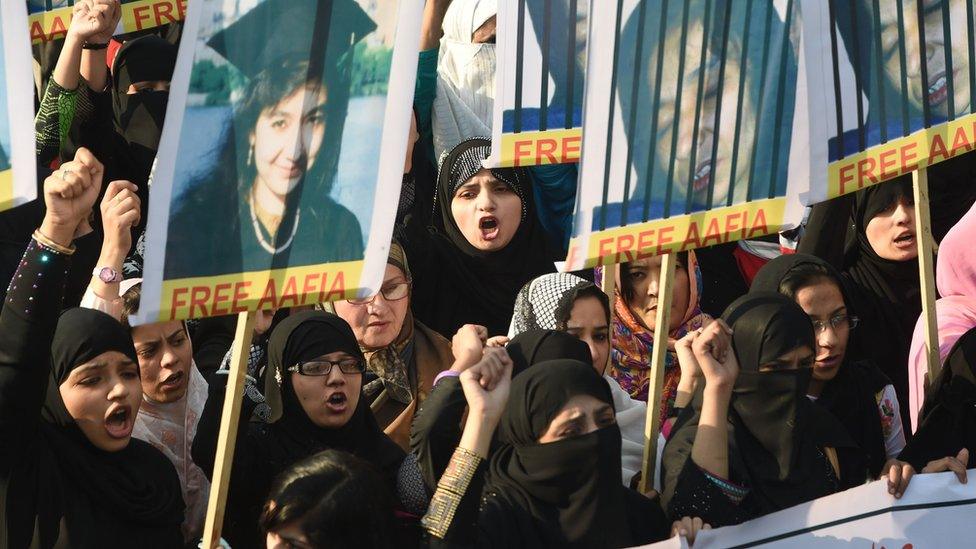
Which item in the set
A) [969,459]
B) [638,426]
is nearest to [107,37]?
[638,426]

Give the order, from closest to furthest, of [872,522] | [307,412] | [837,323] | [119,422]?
1. [119,422]
2. [872,522]
3. [307,412]
4. [837,323]

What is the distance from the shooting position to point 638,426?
5023 millimetres

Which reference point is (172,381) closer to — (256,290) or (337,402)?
(337,402)

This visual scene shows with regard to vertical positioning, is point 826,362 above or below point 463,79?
below

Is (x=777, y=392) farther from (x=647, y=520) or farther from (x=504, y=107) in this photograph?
(x=504, y=107)

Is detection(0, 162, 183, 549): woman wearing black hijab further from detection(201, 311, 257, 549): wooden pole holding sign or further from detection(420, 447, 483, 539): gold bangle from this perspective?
detection(420, 447, 483, 539): gold bangle

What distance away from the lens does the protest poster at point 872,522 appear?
4.19 meters

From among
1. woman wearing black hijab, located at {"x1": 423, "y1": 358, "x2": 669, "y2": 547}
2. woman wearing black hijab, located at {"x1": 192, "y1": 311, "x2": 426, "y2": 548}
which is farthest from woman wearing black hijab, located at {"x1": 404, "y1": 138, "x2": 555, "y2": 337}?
woman wearing black hijab, located at {"x1": 423, "y1": 358, "x2": 669, "y2": 547}

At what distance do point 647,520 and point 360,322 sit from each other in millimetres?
1342

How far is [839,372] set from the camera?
4984 millimetres

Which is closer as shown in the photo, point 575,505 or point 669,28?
point 575,505

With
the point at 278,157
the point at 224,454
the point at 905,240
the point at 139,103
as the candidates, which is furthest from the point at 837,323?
the point at 139,103

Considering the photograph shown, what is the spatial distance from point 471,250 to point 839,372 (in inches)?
57.6

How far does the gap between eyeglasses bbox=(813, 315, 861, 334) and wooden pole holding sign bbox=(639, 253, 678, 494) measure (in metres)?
0.62
